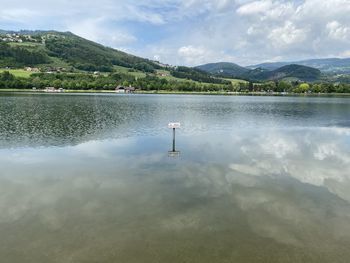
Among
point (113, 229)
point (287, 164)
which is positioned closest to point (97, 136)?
point (287, 164)

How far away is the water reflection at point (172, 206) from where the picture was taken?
41.8ft

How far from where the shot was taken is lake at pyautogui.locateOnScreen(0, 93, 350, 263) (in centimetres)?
1276

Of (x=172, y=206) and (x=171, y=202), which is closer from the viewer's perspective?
(x=172, y=206)

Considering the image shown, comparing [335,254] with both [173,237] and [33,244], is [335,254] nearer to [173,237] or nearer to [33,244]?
[173,237]

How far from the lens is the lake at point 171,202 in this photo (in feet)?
41.9

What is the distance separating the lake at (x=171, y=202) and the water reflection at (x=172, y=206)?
61mm

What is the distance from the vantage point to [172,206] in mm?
17266

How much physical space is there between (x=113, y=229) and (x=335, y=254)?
9.03m

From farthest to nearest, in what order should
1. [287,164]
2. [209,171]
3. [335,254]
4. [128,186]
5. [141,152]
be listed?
[141,152], [287,164], [209,171], [128,186], [335,254]

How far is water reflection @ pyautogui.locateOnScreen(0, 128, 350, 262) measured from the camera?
1273cm

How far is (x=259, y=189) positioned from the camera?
20.6 meters

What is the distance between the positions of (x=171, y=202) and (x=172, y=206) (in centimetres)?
57

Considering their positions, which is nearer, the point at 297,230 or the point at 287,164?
the point at 297,230

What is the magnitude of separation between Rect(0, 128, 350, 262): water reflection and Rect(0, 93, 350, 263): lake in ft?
0.20
